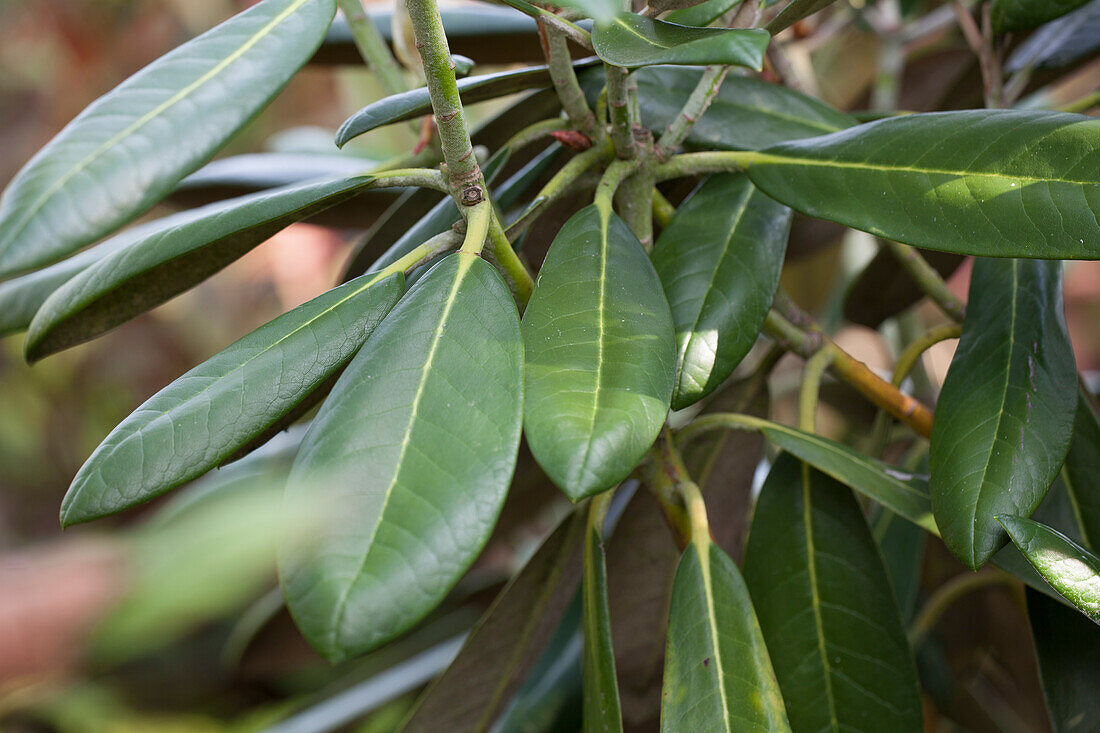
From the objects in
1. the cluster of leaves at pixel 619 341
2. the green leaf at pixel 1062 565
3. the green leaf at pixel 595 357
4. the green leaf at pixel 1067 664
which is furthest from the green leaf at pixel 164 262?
the green leaf at pixel 1067 664

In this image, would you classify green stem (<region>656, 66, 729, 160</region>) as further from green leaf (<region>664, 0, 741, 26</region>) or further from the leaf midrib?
the leaf midrib

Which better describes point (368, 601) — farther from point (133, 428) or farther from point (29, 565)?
point (29, 565)

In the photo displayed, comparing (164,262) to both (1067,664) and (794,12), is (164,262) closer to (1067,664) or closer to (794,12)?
(794,12)

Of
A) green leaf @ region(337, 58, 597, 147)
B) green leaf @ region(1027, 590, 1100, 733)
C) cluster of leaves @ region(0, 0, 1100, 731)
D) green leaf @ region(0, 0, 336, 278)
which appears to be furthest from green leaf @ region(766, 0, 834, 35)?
green leaf @ region(1027, 590, 1100, 733)

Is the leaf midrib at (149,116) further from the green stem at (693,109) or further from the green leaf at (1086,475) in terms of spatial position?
the green leaf at (1086,475)

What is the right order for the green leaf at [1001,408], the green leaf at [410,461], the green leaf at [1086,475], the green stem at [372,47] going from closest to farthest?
the green leaf at [410,461], the green leaf at [1001,408], the green leaf at [1086,475], the green stem at [372,47]

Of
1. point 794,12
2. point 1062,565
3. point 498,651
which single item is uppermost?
point 794,12

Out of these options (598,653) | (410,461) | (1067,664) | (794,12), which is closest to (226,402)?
(410,461)

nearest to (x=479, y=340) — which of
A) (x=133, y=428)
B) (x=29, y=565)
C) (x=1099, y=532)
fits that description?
(x=133, y=428)
